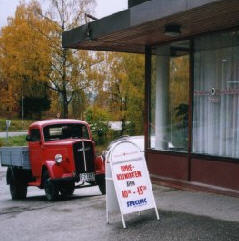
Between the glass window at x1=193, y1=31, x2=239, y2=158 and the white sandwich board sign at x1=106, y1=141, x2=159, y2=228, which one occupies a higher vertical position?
the glass window at x1=193, y1=31, x2=239, y2=158

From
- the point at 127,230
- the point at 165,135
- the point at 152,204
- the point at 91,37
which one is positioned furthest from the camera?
the point at 165,135

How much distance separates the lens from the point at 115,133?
29359 millimetres

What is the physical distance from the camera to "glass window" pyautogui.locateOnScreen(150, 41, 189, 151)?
10695mm

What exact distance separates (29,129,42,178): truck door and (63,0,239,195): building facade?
2.72 m

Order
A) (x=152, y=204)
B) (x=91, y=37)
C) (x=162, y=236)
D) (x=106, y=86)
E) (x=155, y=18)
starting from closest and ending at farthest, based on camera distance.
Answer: (x=162, y=236), (x=152, y=204), (x=155, y=18), (x=91, y=37), (x=106, y=86)

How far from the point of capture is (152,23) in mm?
8867

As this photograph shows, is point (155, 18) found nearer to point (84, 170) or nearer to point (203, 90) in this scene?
point (203, 90)

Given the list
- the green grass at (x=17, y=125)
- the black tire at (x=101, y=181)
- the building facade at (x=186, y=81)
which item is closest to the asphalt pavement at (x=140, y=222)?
the building facade at (x=186, y=81)

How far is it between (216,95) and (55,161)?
14.1 feet

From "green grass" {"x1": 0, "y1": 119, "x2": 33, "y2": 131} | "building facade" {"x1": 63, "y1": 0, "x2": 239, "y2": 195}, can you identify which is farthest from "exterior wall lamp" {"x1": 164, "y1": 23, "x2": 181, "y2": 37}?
"green grass" {"x1": 0, "y1": 119, "x2": 33, "y2": 131}

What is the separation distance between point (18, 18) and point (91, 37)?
21.0m

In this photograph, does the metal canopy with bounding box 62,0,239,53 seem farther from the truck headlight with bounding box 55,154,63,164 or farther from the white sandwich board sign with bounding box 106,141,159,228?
the truck headlight with bounding box 55,154,63,164

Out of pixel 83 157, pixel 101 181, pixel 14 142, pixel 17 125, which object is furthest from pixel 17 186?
pixel 17 125

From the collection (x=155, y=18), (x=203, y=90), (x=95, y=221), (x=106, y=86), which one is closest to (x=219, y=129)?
(x=203, y=90)
